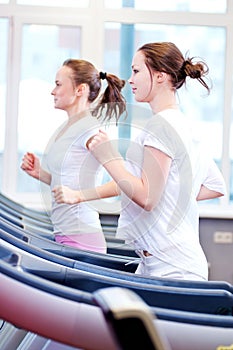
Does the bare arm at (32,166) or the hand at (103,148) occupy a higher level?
the hand at (103,148)

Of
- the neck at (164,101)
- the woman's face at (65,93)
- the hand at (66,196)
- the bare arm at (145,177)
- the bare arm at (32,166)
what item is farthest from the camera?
the woman's face at (65,93)

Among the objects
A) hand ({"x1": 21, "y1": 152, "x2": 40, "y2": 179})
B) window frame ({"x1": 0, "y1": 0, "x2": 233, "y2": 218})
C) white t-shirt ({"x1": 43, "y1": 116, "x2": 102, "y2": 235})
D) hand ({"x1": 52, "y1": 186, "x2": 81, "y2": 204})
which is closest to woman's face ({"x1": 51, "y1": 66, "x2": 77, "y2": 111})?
white t-shirt ({"x1": 43, "y1": 116, "x2": 102, "y2": 235})

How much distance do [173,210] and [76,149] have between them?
2.56 feet

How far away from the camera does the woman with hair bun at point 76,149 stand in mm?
2746

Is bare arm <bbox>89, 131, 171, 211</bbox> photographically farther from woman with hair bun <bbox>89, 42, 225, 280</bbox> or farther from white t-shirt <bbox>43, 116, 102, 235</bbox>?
white t-shirt <bbox>43, 116, 102, 235</bbox>

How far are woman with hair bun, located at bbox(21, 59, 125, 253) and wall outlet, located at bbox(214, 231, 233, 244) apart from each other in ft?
7.42

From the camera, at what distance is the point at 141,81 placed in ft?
7.04

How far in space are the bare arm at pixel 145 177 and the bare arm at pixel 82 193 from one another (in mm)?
340

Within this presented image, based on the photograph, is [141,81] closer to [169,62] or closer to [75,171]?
[169,62]

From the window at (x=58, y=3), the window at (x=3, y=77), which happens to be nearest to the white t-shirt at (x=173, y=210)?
the window at (x=3, y=77)

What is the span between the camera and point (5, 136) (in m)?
5.18

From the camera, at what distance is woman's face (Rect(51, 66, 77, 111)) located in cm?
294

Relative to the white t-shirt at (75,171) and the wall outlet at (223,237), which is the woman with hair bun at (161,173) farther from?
the wall outlet at (223,237)

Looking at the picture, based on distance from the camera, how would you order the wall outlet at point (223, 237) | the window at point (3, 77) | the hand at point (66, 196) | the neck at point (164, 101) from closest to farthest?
the neck at point (164, 101), the hand at point (66, 196), the wall outlet at point (223, 237), the window at point (3, 77)
